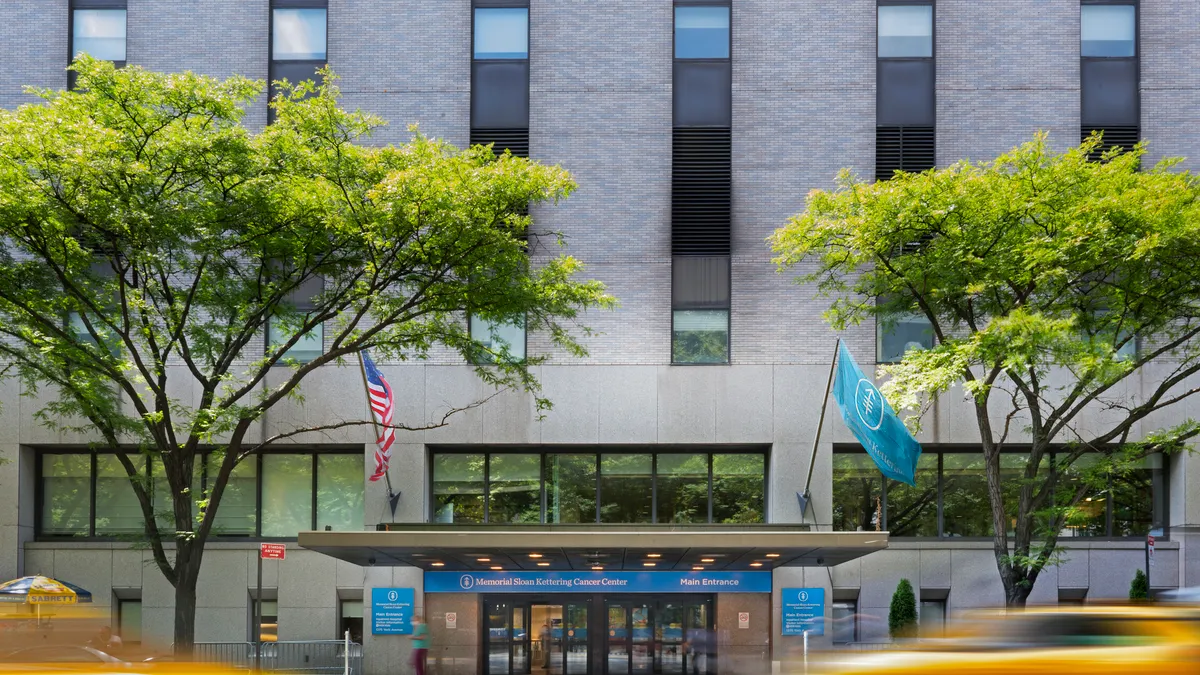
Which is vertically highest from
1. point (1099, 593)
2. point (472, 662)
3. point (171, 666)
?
point (171, 666)

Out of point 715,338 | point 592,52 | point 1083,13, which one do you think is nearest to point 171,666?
point 715,338

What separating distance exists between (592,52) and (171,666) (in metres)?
21.6

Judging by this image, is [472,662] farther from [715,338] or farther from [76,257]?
[76,257]

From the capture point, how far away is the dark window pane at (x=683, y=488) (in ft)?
93.8

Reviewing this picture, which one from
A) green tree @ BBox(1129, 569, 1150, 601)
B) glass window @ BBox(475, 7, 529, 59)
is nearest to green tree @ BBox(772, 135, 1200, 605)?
green tree @ BBox(1129, 569, 1150, 601)

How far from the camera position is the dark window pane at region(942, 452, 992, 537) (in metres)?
28.5

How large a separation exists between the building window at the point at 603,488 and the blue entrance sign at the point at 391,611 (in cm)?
219

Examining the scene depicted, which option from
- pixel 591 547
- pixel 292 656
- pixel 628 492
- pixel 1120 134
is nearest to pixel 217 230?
pixel 591 547

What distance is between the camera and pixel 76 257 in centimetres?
2086

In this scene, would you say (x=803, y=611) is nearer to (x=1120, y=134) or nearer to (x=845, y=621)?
(x=845, y=621)

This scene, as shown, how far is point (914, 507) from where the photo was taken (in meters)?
28.6

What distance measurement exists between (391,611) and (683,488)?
7984 millimetres

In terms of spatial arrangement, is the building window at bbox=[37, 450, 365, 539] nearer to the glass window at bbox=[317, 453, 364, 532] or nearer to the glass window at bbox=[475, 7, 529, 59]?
the glass window at bbox=[317, 453, 364, 532]

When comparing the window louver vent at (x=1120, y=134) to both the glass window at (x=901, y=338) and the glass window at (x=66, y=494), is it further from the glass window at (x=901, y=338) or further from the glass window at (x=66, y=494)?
the glass window at (x=66, y=494)
